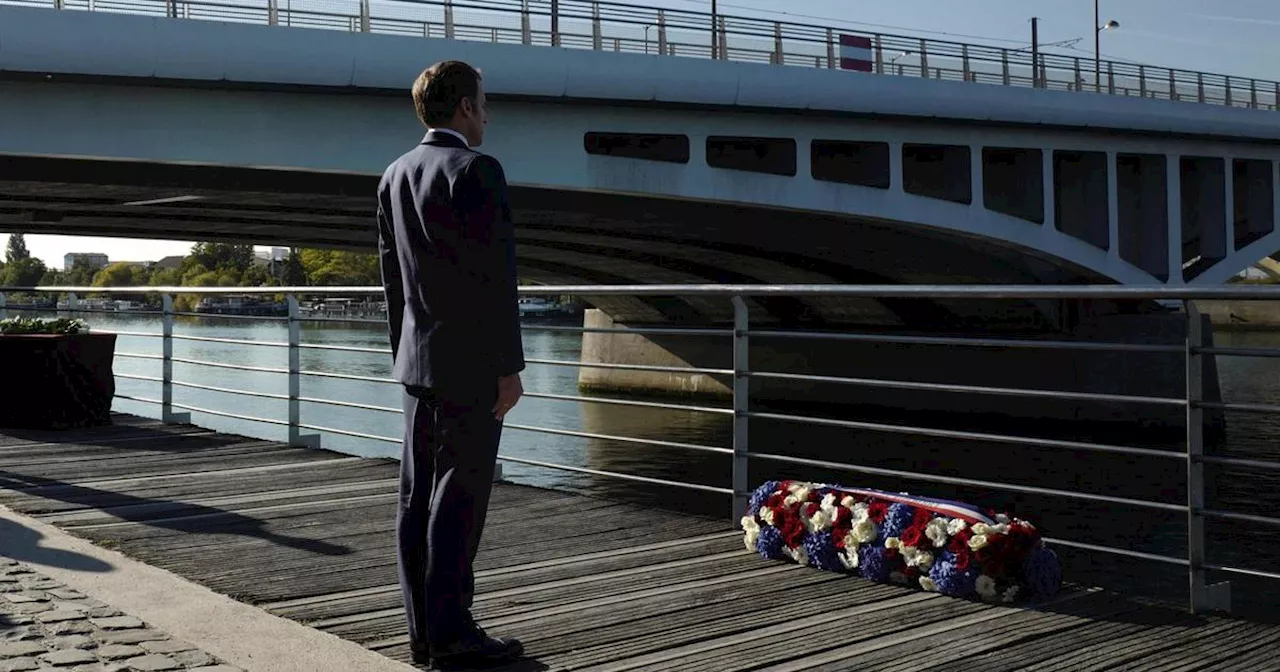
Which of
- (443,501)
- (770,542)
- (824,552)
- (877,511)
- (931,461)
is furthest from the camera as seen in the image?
(931,461)

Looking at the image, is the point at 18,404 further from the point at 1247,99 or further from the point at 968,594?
the point at 1247,99

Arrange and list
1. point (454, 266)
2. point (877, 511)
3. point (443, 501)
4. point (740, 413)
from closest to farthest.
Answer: point (454, 266) → point (443, 501) → point (877, 511) → point (740, 413)

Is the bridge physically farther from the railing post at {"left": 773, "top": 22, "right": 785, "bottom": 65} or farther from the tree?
the tree

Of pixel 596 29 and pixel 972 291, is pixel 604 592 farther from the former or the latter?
pixel 596 29

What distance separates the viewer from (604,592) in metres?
5.43

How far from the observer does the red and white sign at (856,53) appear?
86.1 feet

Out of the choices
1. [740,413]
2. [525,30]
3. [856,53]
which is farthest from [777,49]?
[740,413]

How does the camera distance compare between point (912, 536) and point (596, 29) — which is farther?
point (596, 29)

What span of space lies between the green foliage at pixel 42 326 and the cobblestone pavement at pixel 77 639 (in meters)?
6.54

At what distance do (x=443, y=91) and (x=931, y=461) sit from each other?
20.8 m

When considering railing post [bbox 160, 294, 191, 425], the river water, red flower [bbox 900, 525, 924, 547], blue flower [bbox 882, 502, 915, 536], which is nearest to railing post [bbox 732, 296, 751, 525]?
blue flower [bbox 882, 502, 915, 536]

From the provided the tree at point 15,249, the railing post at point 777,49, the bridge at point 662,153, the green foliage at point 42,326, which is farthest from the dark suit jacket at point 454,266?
the tree at point 15,249

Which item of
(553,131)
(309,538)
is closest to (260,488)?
(309,538)

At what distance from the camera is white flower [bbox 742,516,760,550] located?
20.1 ft
